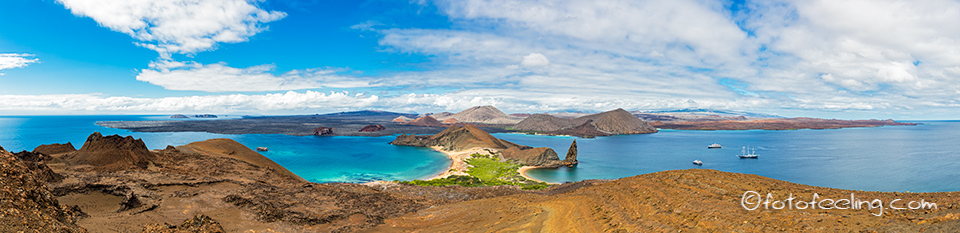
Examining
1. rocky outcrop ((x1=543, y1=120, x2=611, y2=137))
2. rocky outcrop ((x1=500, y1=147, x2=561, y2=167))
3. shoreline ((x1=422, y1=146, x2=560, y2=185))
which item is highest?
rocky outcrop ((x1=543, y1=120, x2=611, y2=137))

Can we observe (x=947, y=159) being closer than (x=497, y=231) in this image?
No

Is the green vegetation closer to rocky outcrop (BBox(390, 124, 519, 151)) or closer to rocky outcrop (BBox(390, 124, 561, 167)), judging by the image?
rocky outcrop (BBox(390, 124, 561, 167))

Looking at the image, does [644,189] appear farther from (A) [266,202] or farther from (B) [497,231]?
(A) [266,202]

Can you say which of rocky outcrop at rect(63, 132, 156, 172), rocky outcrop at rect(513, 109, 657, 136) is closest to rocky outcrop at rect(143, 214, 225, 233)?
rocky outcrop at rect(63, 132, 156, 172)

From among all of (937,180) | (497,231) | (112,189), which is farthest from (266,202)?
(937,180)

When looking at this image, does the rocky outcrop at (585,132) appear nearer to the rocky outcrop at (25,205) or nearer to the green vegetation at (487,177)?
the green vegetation at (487,177)

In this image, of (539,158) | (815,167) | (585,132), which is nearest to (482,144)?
(539,158)
